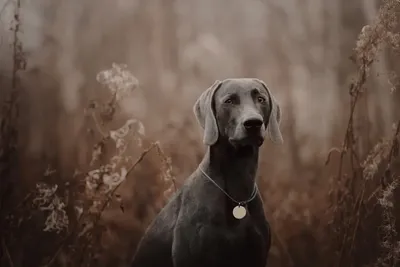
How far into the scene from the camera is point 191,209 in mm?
2123

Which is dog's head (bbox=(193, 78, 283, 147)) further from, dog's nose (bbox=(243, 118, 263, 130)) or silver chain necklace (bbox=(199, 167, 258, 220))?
silver chain necklace (bbox=(199, 167, 258, 220))

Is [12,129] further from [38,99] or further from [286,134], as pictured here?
[286,134]

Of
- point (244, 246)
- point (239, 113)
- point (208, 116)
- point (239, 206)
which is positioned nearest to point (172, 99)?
point (208, 116)

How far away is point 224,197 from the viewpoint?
84.4 inches

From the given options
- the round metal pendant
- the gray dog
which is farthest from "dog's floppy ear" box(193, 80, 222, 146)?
the round metal pendant

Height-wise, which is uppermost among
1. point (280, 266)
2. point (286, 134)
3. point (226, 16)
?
point (226, 16)

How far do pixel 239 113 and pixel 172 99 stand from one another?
1.63ft

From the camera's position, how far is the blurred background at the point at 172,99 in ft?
7.99

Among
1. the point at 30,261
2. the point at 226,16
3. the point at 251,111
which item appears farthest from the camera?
the point at 226,16

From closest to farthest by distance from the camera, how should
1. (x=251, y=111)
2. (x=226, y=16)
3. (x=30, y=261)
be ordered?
(x=251, y=111) → (x=30, y=261) → (x=226, y=16)

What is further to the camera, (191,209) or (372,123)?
(372,123)

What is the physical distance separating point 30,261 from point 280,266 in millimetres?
982

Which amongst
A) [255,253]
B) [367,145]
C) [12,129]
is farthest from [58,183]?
[367,145]

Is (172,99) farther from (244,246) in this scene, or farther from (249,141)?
(244,246)
